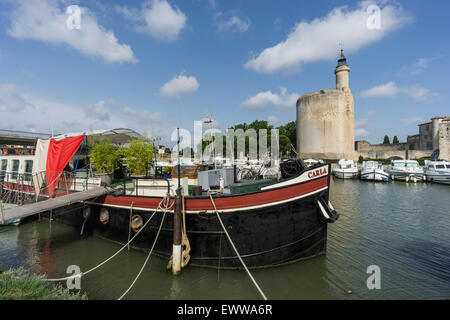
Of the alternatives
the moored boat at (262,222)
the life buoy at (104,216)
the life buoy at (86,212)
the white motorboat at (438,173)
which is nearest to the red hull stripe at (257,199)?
the moored boat at (262,222)

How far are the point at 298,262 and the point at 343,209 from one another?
10292 mm

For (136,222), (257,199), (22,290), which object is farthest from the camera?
(136,222)

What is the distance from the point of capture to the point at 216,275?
22.4 ft

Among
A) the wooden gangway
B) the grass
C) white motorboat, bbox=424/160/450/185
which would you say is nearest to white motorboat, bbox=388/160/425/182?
white motorboat, bbox=424/160/450/185

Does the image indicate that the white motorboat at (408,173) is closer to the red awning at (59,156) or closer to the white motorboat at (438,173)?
the white motorboat at (438,173)

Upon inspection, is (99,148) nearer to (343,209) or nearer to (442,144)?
(343,209)

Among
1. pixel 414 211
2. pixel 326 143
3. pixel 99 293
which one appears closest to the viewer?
pixel 99 293

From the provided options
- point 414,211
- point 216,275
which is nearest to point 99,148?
point 216,275

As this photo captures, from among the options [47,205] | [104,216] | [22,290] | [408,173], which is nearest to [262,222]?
[22,290]

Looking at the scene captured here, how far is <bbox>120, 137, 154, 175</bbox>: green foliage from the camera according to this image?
18531 millimetres

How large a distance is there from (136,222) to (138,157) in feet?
37.3

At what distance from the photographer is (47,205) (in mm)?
8555

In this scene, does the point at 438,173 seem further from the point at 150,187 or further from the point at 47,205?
the point at 47,205

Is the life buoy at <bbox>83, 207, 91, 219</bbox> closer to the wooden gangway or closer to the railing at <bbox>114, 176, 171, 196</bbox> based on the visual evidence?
the wooden gangway
